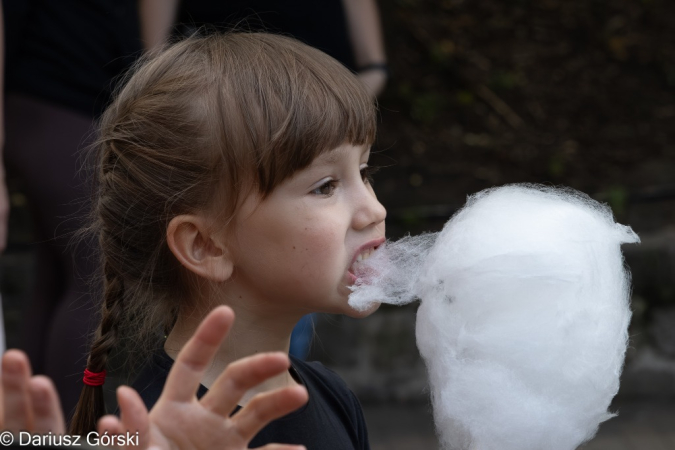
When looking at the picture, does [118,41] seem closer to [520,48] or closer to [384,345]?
[384,345]

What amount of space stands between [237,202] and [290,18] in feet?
5.13

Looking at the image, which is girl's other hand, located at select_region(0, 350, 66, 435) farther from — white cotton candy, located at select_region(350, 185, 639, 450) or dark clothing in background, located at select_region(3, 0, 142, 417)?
dark clothing in background, located at select_region(3, 0, 142, 417)

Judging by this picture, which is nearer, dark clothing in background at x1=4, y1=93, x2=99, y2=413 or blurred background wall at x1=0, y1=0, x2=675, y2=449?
dark clothing in background at x1=4, y1=93, x2=99, y2=413

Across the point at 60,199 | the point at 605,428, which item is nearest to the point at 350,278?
the point at 60,199

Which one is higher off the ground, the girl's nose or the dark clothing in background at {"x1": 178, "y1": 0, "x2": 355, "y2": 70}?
the girl's nose

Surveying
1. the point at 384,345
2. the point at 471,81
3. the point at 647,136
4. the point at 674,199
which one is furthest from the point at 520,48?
the point at 384,345

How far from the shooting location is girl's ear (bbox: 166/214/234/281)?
5.57ft

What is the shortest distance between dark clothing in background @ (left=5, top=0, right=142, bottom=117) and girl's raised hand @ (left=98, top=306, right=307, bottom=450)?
5.52 ft

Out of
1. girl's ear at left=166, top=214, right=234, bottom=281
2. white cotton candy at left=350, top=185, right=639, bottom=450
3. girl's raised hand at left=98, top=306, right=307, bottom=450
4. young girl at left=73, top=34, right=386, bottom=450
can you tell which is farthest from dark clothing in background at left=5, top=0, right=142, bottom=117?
girl's raised hand at left=98, top=306, right=307, bottom=450

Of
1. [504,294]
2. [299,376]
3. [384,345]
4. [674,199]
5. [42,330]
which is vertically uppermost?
[504,294]

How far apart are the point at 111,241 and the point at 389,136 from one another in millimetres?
3765

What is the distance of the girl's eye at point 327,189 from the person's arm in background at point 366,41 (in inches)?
62.9

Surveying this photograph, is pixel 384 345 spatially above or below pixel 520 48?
below

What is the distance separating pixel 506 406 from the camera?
1.59 meters
